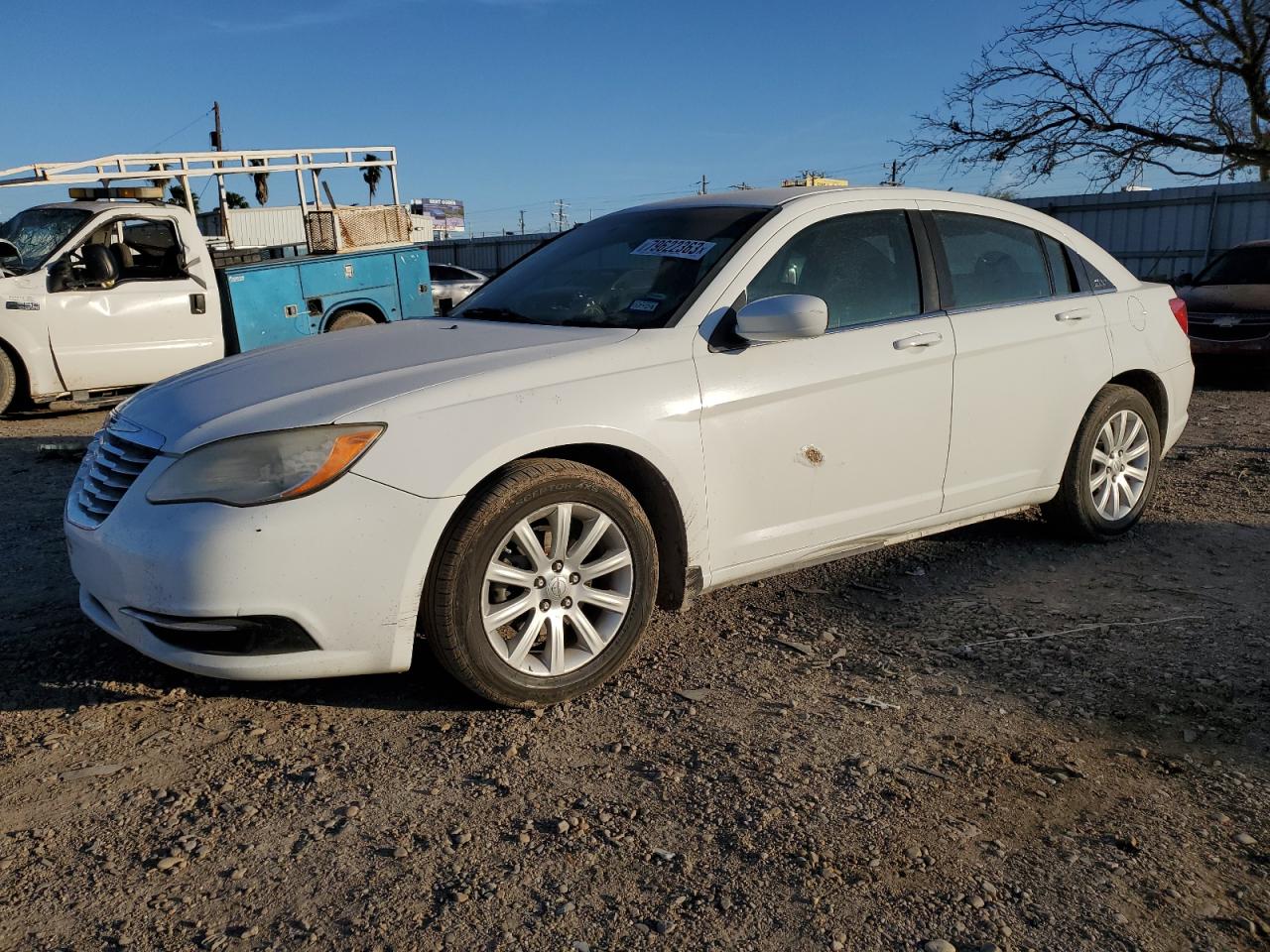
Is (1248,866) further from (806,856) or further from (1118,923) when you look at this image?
(806,856)

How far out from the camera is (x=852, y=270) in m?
4.29

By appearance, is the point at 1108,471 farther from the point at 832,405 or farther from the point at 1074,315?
the point at 832,405

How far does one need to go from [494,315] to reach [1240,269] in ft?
34.1

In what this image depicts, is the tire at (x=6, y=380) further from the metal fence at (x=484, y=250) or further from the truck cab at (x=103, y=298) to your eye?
the metal fence at (x=484, y=250)

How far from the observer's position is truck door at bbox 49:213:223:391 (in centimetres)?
928

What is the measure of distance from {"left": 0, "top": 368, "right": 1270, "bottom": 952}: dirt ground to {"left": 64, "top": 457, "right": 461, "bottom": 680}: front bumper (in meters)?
0.29

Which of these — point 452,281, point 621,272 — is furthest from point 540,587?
point 452,281

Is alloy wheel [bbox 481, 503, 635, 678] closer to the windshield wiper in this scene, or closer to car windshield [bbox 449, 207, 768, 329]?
car windshield [bbox 449, 207, 768, 329]

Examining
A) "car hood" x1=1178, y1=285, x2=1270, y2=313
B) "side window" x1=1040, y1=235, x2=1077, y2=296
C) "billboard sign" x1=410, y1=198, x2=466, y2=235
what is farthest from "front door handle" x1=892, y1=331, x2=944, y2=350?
"billboard sign" x1=410, y1=198, x2=466, y2=235

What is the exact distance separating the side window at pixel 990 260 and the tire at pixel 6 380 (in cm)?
782

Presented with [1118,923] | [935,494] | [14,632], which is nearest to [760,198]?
[935,494]

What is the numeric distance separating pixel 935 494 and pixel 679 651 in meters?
1.24

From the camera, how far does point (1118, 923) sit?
2.36 m

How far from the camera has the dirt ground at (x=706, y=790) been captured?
2.39 meters
